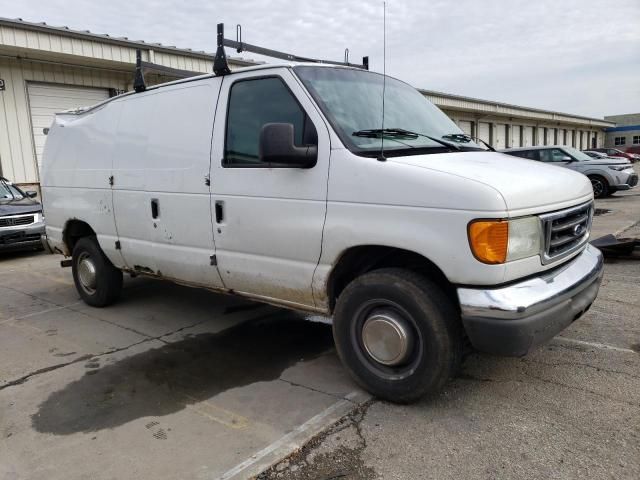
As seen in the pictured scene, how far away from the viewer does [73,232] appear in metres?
6.06

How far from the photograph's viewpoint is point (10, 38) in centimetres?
1100

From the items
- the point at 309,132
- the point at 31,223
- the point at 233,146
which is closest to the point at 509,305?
the point at 309,132

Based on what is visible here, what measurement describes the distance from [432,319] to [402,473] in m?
0.86

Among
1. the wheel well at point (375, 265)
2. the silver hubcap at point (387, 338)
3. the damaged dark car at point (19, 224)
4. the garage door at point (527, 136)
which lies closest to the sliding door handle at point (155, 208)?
the wheel well at point (375, 265)

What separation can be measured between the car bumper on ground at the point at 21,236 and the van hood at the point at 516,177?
8589mm

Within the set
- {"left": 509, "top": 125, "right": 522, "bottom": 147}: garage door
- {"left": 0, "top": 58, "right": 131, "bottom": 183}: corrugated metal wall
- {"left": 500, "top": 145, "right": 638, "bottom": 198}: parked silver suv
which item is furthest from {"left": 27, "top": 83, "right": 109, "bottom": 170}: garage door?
{"left": 509, "top": 125, "right": 522, "bottom": 147}: garage door

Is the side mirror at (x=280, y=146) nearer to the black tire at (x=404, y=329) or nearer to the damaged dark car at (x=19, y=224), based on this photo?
the black tire at (x=404, y=329)

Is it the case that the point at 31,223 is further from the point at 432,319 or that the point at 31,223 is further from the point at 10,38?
the point at 432,319

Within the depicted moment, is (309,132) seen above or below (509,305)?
above

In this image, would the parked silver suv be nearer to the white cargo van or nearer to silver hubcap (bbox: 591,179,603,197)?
silver hubcap (bbox: 591,179,603,197)

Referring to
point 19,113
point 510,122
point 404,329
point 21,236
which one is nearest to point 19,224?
point 21,236

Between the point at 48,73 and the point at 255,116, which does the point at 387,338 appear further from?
the point at 48,73

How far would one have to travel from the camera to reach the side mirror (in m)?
3.28

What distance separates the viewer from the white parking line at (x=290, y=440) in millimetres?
2710
